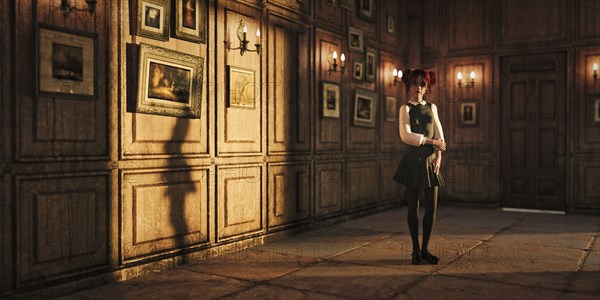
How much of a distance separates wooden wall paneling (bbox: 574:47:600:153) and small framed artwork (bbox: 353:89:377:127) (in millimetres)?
3227

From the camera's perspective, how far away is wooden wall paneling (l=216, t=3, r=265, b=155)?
533 centimetres

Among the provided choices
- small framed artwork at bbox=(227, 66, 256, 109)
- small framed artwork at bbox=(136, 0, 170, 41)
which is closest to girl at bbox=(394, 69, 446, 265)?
small framed artwork at bbox=(227, 66, 256, 109)

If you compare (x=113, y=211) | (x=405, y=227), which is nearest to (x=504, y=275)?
(x=405, y=227)

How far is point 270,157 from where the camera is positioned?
19.8 ft

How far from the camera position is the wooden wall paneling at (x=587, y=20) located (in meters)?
8.12

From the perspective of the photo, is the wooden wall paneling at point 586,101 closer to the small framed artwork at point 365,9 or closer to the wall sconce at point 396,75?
the wall sconce at point 396,75

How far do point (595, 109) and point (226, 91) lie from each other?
19.7 ft

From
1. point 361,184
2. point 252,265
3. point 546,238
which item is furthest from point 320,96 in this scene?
point 546,238

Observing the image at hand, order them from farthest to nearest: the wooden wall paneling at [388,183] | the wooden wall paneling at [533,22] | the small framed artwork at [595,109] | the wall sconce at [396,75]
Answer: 1. the wall sconce at [396,75]
2. the wooden wall paneling at [388,183]
3. the wooden wall paneling at [533,22]
4. the small framed artwork at [595,109]

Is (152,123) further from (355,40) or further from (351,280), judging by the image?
(355,40)

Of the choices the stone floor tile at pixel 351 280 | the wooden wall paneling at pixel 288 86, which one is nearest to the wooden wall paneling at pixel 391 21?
the wooden wall paneling at pixel 288 86

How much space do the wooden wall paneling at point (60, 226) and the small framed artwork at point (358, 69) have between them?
4.39m

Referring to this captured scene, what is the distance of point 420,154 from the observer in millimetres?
4723

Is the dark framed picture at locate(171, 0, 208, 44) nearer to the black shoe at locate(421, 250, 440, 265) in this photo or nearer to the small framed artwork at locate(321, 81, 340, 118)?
the small framed artwork at locate(321, 81, 340, 118)
